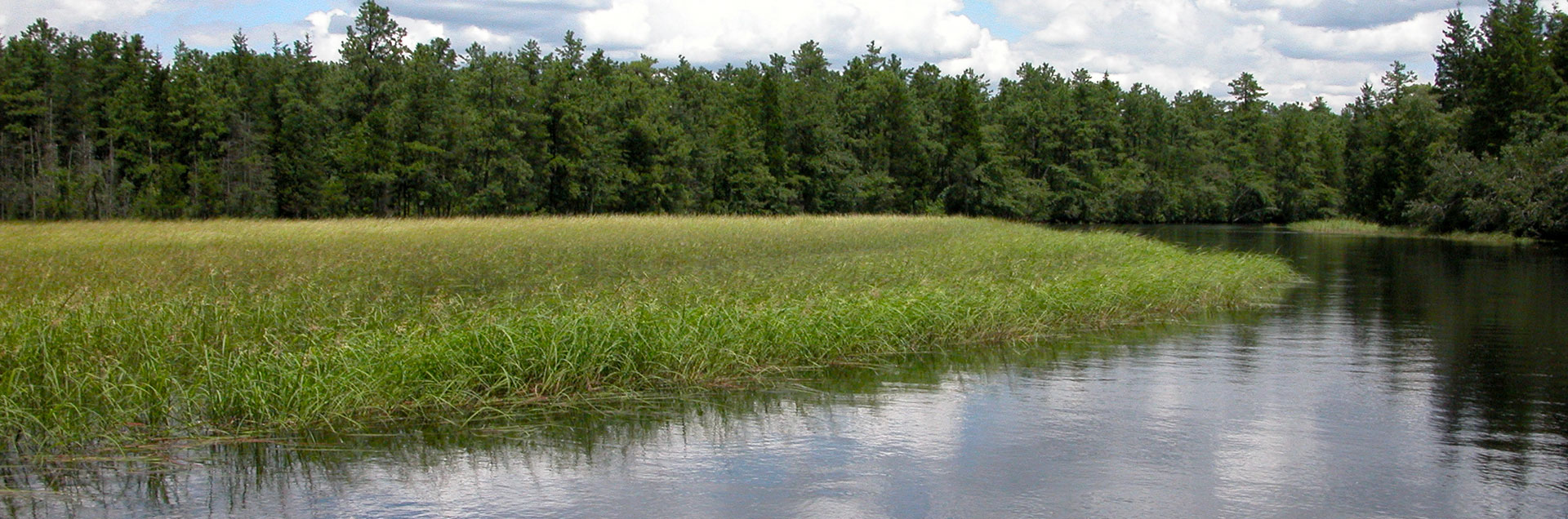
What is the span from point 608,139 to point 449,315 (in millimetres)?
52090

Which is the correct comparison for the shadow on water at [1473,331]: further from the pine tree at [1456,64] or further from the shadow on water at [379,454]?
the pine tree at [1456,64]

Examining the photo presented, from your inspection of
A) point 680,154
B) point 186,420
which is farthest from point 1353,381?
point 680,154

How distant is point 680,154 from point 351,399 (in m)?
55.8

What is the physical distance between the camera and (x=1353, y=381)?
499 inches

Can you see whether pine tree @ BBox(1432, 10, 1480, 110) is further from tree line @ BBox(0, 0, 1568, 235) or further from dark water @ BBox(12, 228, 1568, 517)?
dark water @ BBox(12, 228, 1568, 517)

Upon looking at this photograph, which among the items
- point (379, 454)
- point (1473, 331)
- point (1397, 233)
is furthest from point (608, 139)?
point (379, 454)

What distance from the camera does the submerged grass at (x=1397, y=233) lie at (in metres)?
48.9

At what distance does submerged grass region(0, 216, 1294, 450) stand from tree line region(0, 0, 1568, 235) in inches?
1282

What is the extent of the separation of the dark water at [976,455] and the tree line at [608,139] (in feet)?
136

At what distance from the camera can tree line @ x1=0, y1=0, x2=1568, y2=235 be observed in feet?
185

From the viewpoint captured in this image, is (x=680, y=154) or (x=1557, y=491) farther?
(x=680, y=154)

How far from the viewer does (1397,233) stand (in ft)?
203

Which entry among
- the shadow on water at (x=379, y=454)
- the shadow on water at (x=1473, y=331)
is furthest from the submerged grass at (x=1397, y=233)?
the shadow on water at (x=379, y=454)

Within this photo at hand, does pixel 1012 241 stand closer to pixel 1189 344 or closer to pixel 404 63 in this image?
pixel 1189 344
